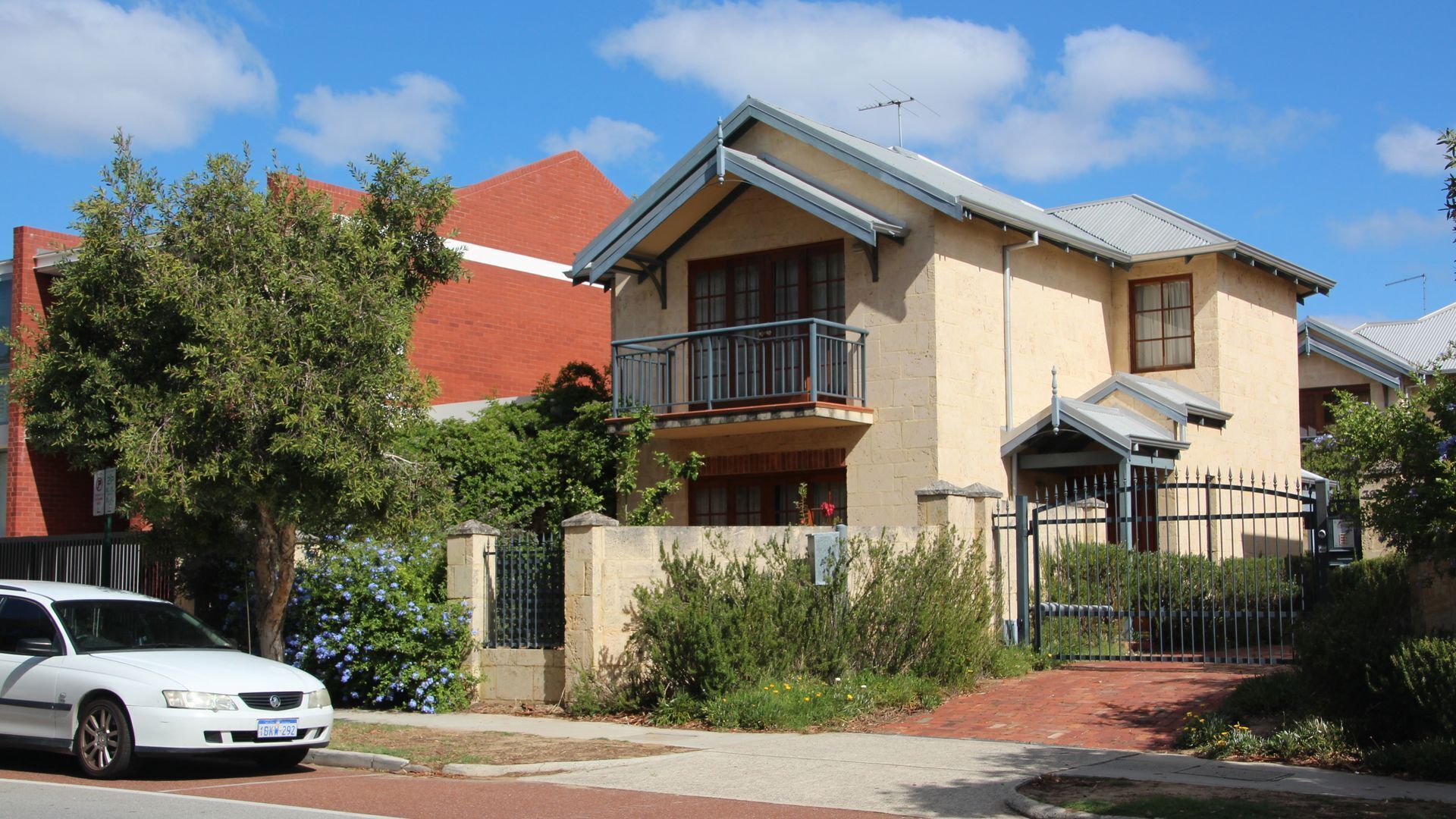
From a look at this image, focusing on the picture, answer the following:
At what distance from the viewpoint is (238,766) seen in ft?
36.7

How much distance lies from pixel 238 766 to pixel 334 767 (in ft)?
2.41

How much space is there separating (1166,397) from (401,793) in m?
13.6

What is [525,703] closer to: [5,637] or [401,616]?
[401,616]

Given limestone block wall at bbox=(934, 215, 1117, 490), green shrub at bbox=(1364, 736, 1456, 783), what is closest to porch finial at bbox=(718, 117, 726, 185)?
limestone block wall at bbox=(934, 215, 1117, 490)

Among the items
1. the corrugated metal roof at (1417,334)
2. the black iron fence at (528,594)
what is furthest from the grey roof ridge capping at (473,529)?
the corrugated metal roof at (1417,334)

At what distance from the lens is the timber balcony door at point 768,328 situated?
19266 mm

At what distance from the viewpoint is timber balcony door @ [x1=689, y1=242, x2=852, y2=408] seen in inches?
758

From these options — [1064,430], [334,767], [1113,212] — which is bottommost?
[334,767]

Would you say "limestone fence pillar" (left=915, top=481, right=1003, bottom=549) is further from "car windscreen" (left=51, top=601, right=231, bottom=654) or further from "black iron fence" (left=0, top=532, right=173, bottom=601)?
"black iron fence" (left=0, top=532, right=173, bottom=601)

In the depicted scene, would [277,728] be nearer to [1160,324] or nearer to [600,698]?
[600,698]

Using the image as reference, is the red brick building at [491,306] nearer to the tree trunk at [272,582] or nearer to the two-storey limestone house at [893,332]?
the two-storey limestone house at [893,332]

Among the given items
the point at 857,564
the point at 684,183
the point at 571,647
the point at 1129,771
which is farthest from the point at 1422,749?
the point at 684,183

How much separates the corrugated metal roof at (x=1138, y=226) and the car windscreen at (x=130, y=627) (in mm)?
15256

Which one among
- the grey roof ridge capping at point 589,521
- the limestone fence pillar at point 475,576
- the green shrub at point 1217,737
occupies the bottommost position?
the green shrub at point 1217,737
